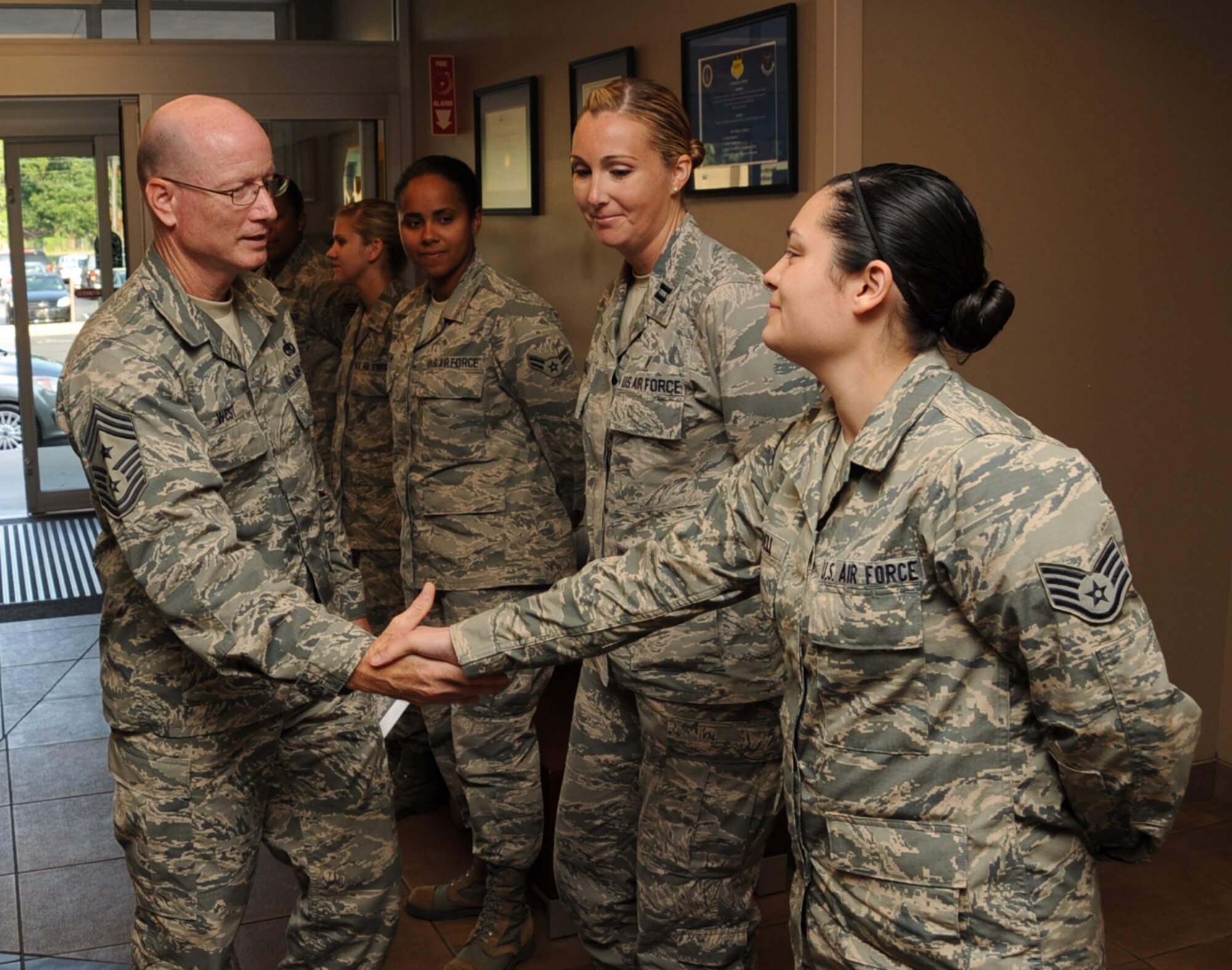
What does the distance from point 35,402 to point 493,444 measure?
550 cm

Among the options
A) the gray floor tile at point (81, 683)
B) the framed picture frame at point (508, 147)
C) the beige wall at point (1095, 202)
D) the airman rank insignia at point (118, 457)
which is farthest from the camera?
the gray floor tile at point (81, 683)

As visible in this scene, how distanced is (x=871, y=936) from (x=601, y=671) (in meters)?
0.98

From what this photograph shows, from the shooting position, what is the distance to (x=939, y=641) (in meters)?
1.46

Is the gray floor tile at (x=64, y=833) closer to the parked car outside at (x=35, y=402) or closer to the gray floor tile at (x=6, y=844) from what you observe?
the gray floor tile at (x=6, y=844)

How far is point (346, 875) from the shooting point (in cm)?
230

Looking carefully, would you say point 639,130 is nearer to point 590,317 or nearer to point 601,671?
point 601,671

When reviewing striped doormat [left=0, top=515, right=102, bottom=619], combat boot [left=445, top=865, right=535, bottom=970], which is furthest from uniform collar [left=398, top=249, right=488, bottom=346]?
striped doormat [left=0, top=515, right=102, bottom=619]

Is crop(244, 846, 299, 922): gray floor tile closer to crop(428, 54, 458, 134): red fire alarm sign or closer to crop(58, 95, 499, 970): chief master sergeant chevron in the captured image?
crop(58, 95, 499, 970): chief master sergeant chevron

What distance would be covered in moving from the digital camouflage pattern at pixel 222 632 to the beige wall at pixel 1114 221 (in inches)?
63.2

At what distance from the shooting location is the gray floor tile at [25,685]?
185 inches

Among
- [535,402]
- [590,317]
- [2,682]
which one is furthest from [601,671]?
[2,682]

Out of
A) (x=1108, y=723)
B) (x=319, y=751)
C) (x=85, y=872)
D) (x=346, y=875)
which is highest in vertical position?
(x=1108, y=723)

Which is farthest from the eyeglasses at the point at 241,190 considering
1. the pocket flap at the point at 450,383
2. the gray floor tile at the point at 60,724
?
the gray floor tile at the point at 60,724

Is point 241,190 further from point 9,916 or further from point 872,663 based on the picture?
point 9,916
